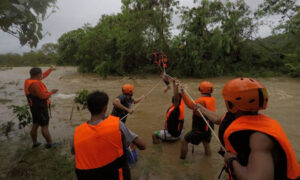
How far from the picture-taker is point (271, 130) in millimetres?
1317

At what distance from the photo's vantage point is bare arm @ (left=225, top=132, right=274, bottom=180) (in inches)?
47.7

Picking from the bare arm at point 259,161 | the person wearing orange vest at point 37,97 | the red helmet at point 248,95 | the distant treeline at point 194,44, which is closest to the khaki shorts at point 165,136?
the person wearing orange vest at point 37,97

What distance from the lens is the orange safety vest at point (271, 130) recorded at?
130 cm

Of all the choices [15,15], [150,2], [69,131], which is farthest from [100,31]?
[15,15]

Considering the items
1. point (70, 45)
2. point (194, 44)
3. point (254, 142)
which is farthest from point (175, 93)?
point (70, 45)

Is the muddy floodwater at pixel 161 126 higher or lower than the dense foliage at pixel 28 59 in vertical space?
lower

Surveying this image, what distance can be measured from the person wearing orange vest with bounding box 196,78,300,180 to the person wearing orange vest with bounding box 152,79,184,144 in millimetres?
2026

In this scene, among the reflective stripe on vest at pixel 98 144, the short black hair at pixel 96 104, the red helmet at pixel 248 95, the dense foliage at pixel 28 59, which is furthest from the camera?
the dense foliage at pixel 28 59

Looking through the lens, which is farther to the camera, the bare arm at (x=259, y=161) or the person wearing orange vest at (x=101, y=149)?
the person wearing orange vest at (x=101, y=149)

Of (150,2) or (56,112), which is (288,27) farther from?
(56,112)

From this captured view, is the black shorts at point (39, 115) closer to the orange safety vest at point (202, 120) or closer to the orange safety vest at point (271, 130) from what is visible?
the orange safety vest at point (202, 120)

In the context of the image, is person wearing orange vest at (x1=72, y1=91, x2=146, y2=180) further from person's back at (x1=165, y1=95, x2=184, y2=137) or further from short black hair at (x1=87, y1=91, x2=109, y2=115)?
person's back at (x1=165, y1=95, x2=184, y2=137)

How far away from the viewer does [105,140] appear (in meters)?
1.82

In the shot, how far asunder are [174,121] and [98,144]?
2583mm
